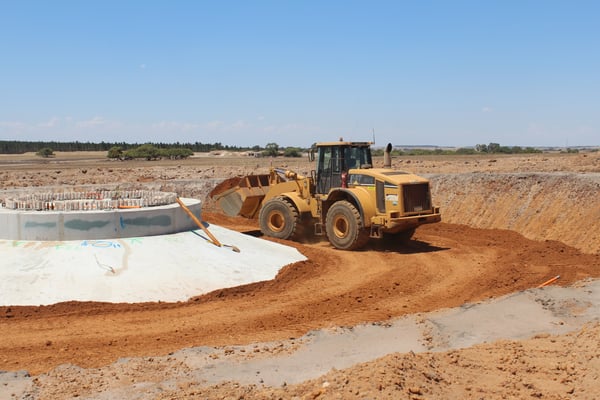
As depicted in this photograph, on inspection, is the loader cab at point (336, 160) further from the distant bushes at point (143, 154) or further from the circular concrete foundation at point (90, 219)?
the distant bushes at point (143, 154)

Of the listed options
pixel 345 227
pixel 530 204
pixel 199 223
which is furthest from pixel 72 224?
pixel 530 204

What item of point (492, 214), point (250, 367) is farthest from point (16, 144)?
point (250, 367)

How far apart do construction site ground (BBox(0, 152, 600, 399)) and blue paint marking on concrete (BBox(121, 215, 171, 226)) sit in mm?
2707

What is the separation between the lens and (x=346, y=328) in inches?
376

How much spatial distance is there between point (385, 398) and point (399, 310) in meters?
5.10

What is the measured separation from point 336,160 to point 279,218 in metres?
2.77

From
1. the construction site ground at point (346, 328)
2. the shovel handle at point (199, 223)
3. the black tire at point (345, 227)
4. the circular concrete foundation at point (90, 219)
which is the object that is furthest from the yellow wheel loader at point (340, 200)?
the circular concrete foundation at point (90, 219)

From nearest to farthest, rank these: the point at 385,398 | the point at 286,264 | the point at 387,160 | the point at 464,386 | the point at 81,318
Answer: the point at 385,398, the point at 464,386, the point at 81,318, the point at 286,264, the point at 387,160

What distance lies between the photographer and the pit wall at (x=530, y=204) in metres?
19.4

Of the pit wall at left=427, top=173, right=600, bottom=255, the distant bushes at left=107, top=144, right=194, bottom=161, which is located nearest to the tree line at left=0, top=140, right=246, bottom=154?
the distant bushes at left=107, top=144, right=194, bottom=161

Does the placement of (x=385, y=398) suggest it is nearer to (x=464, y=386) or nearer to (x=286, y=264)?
(x=464, y=386)

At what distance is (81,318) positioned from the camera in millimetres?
10562

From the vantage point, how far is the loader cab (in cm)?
1792

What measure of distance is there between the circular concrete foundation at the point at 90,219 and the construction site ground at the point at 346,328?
2.42 metres
